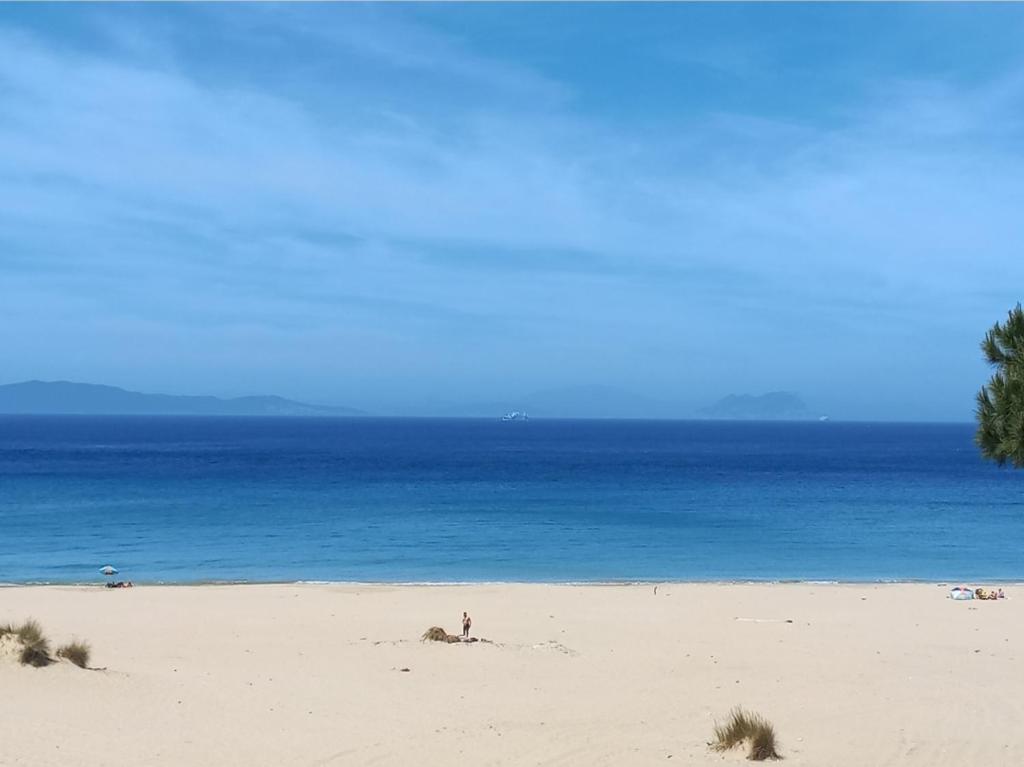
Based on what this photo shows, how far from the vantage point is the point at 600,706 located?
563 inches

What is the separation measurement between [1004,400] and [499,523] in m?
38.4

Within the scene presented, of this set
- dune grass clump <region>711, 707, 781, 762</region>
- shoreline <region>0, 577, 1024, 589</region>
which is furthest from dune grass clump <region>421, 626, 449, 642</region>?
shoreline <region>0, 577, 1024, 589</region>

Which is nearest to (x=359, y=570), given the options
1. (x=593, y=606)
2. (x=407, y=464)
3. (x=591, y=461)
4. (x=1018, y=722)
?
(x=593, y=606)

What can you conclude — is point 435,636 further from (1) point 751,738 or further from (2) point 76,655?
(1) point 751,738

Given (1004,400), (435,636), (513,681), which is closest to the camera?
(1004,400)

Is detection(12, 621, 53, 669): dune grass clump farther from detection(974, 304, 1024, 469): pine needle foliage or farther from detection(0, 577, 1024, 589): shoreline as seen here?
detection(0, 577, 1024, 589): shoreline

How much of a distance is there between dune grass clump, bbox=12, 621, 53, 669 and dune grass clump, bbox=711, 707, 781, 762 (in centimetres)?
903

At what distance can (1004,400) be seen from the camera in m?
9.98

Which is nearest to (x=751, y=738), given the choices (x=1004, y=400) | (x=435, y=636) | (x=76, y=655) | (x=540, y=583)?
(x=1004, y=400)

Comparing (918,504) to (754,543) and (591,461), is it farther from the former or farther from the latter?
(591,461)

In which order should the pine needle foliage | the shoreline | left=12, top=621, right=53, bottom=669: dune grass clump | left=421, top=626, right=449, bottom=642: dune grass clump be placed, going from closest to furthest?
1. the pine needle foliage
2. left=12, top=621, right=53, bottom=669: dune grass clump
3. left=421, top=626, right=449, bottom=642: dune grass clump
4. the shoreline

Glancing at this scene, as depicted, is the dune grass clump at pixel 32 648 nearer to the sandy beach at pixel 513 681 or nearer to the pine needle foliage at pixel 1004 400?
the sandy beach at pixel 513 681

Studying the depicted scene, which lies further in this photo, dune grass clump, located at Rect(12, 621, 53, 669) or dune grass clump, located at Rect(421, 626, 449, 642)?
dune grass clump, located at Rect(421, 626, 449, 642)

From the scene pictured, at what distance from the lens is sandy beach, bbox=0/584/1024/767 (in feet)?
38.5
